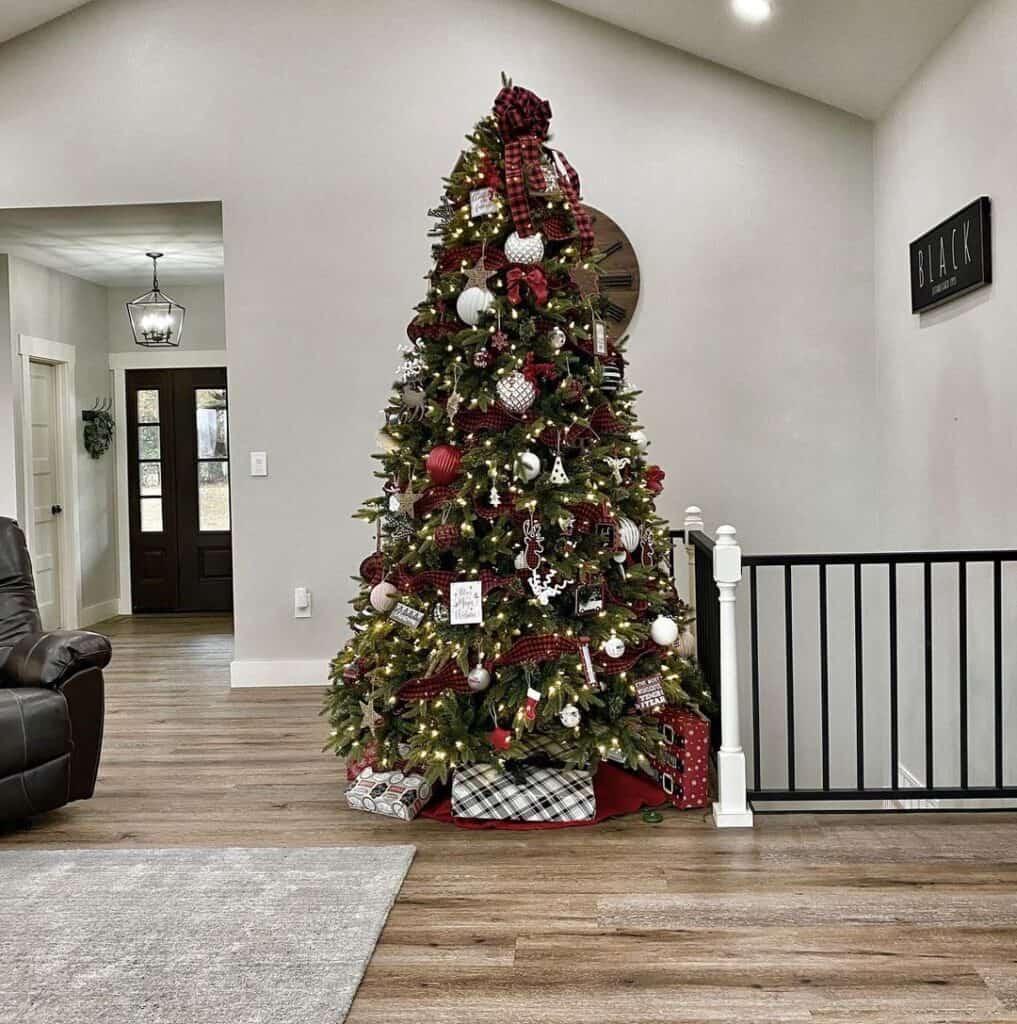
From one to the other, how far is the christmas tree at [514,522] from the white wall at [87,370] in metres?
5.15

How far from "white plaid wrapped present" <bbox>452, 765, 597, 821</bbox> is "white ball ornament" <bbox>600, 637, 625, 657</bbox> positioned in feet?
1.36

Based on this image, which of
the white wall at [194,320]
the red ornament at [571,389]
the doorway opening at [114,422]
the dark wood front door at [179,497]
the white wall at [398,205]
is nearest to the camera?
the red ornament at [571,389]

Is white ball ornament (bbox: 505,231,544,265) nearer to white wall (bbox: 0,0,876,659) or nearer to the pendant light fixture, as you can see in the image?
white wall (bbox: 0,0,876,659)

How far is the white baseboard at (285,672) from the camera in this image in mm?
6020

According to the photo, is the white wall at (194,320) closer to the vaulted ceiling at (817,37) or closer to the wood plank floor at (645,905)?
the vaulted ceiling at (817,37)

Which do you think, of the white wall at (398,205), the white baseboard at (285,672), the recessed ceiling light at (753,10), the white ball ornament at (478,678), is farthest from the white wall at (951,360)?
the white baseboard at (285,672)

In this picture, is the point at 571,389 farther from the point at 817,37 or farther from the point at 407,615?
the point at 817,37

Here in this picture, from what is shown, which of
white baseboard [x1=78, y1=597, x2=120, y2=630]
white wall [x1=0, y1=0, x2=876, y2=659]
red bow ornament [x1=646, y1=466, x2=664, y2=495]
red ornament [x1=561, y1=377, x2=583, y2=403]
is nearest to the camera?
red ornament [x1=561, y1=377, x2=583, y2=403]

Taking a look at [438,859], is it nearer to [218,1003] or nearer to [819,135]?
[218,1003]

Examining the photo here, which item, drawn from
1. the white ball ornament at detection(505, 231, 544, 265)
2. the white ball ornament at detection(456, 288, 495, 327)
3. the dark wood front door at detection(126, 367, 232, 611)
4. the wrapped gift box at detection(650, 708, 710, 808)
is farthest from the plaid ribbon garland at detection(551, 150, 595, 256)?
the dark wood front door at detection(126, 367, 232, 611)

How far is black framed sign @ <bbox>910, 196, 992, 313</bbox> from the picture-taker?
404 cm

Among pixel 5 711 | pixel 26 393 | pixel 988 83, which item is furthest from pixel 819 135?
pixel 26 393

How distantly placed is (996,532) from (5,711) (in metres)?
3.29

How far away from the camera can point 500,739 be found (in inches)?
141
